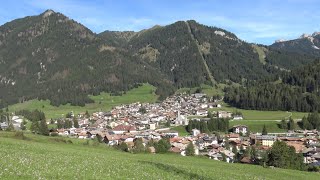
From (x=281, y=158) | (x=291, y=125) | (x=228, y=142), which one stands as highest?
(x=281, y=158)

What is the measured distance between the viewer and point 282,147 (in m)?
77.6

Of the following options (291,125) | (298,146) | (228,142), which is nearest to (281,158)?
(298,146)

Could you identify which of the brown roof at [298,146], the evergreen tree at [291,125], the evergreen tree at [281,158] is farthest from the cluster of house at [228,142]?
the evergreen tree at [281,158]

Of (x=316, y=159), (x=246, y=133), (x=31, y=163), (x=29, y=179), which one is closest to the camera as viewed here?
(x=29, y=179)

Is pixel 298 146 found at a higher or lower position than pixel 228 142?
higher

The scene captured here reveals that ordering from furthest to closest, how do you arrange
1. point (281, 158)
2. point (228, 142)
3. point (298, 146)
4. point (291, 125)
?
point (291, 125), point (228, 142), point (298, 146), point (281, 158)

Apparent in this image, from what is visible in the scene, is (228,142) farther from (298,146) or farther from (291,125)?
(291,125)

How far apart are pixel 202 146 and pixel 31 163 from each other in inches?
5320

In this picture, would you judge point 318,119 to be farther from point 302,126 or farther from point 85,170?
point 85,170

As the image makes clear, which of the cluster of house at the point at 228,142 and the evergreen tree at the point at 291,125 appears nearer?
the cluster of house at the point at 228,142

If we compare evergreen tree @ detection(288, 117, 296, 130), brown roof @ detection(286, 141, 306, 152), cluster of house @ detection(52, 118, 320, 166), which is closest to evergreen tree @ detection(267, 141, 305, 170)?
cluster of house @ detection(52, 118, 320, 166)

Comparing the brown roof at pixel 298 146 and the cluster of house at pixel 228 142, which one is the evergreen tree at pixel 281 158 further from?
the brown roof at pixel 298 146

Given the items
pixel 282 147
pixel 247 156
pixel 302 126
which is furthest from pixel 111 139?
pixel 302 126

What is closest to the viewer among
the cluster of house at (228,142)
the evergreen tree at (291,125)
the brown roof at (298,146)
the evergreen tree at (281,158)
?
the evergreen tree at (281,158)
